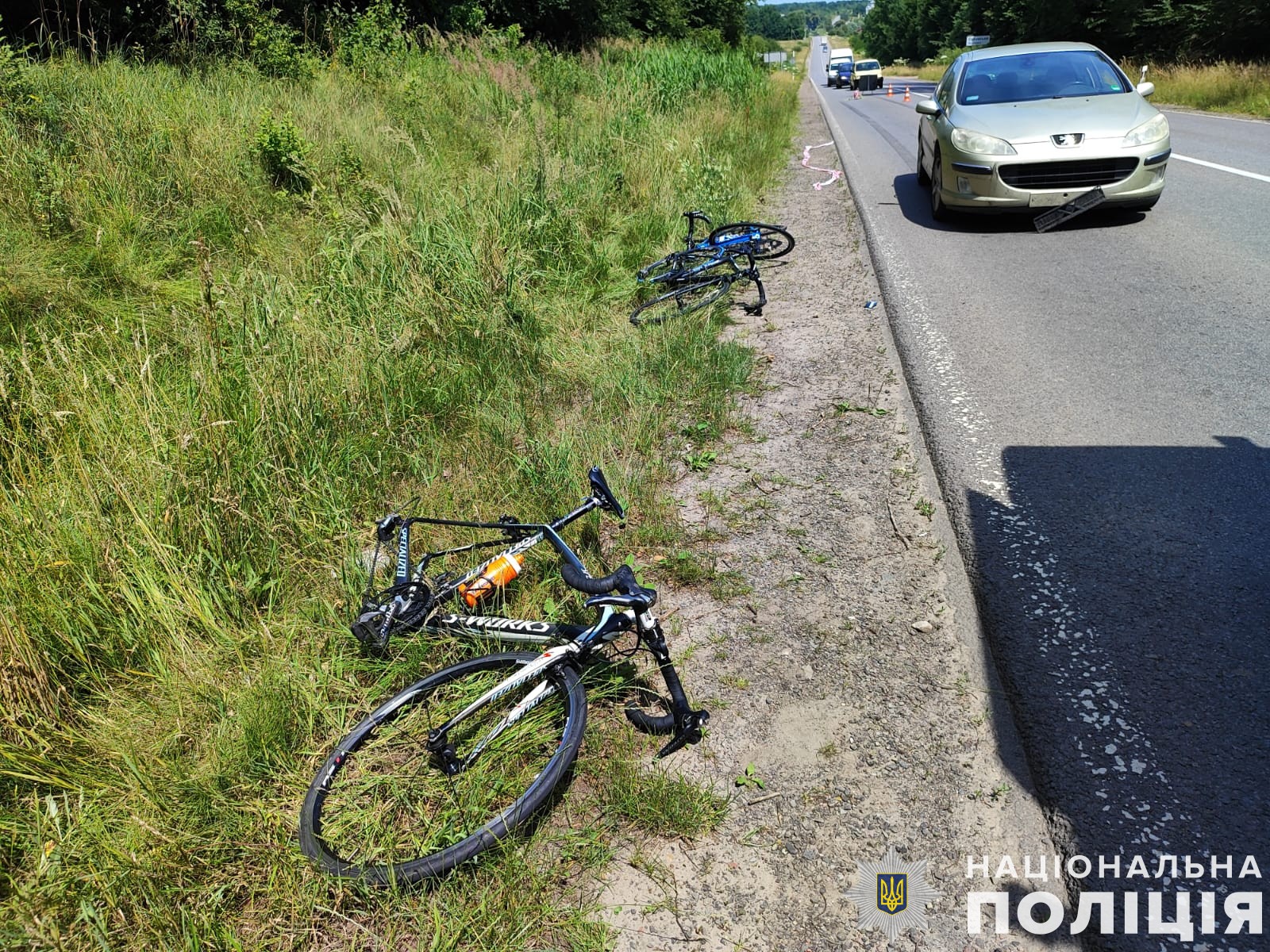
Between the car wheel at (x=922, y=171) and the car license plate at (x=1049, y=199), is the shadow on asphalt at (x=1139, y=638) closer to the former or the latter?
the car license plate at (x=1049, y=199)

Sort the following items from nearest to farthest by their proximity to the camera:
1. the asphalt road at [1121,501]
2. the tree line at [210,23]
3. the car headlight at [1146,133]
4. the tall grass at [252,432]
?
the tall grass at [252,432]
the asphalt road at [1121,501]
the car headlight at [1146,133]
the tree line at [210,23]

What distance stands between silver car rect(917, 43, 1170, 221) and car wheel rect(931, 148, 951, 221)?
11mm

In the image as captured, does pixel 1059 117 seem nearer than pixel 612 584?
No

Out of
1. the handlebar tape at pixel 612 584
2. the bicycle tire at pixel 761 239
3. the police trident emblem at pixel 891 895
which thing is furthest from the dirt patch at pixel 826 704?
the bicycle tire at pixel 761 239

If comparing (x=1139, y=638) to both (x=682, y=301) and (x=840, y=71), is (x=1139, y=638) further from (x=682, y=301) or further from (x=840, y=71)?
(x=840, y=71)

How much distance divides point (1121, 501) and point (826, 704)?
1889 mm

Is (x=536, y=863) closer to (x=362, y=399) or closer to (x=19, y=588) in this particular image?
(x=19, y=588)

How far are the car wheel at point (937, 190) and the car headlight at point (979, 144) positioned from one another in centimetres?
33

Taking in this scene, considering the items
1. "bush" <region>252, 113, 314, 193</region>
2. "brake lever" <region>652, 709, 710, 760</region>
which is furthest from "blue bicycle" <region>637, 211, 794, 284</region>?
"brake lever" <region>652, 709, 710, 760</region>

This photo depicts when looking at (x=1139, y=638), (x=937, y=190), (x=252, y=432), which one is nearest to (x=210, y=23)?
(x=252, y=432)

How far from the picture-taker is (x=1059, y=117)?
7859mm

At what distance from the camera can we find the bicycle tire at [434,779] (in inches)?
89.6

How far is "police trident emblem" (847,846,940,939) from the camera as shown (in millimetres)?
2085

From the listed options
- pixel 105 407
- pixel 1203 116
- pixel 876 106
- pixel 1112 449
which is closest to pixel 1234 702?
pixel 1112 449
